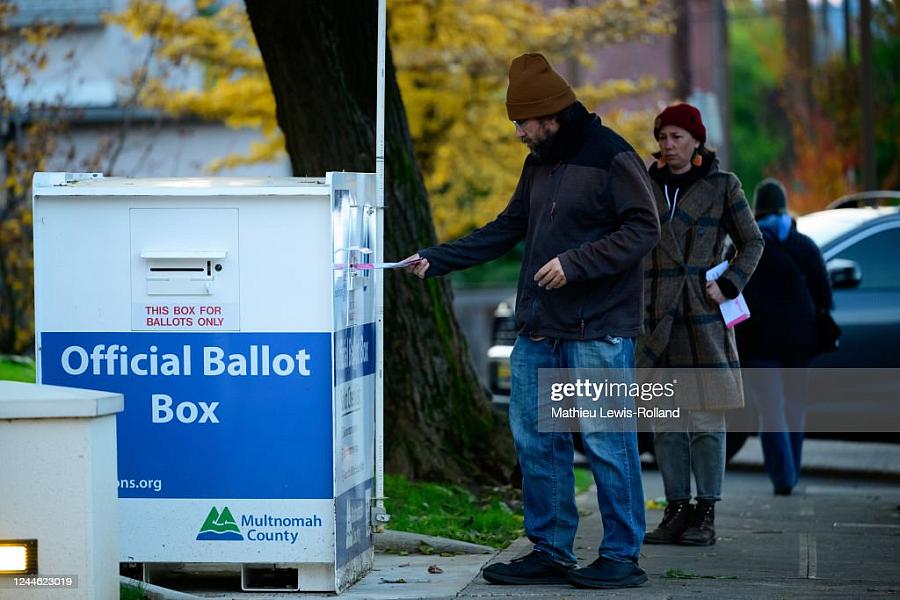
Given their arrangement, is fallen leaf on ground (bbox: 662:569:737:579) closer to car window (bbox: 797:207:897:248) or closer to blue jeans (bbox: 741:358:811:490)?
blue jeans (bbox: 741:358:811:490)

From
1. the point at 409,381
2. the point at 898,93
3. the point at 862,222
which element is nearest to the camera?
the point at 409,381

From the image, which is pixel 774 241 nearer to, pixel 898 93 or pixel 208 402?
pixel 208 402

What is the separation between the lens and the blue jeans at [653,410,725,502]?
7.27m

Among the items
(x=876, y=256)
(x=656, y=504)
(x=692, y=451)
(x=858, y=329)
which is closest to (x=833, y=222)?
(x=876, y=256)

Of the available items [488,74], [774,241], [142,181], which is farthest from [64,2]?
[142,181]

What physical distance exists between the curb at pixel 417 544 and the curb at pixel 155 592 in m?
1.44

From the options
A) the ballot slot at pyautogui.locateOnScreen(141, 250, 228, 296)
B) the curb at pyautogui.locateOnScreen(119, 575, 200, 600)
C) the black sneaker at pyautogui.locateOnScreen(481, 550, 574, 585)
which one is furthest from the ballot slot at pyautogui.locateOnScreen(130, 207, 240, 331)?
the black sneaker at pyautogui.locateOnScreen(481, 550, 574, 585)

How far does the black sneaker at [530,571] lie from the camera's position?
6.05m

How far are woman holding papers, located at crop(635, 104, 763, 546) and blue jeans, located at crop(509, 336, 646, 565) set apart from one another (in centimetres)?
119

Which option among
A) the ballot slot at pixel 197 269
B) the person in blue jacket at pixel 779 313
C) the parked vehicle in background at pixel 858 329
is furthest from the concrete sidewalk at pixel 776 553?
the ballot slot at pixel 197 269

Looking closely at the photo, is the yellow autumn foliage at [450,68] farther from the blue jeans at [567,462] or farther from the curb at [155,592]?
the curb at [155,592]

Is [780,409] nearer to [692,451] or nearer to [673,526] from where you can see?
[692,451]

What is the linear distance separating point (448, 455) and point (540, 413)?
7.50 feet

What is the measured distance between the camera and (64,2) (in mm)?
25797
